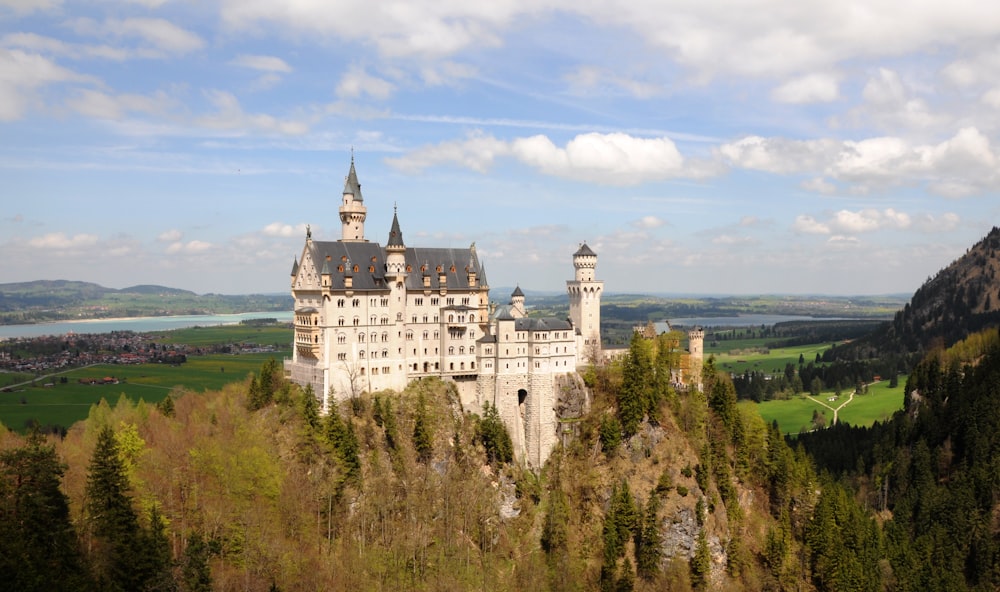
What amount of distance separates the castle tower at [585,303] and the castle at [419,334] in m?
0.30

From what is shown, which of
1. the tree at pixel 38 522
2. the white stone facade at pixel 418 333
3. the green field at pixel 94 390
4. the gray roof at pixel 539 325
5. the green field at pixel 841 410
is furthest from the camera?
the green field at pixel 841 410

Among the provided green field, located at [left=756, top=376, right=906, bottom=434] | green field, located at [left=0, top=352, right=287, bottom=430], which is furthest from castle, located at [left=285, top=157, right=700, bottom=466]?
green field, located at [left=756, top=376, right=906, bottom=434]

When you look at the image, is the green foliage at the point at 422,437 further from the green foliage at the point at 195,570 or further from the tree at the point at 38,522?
the tree at the point at 38,522

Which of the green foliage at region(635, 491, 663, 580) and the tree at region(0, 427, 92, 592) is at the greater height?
the tree at region(0, 427, 92, 592)

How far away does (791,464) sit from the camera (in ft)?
339

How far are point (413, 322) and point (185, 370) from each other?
382 feet

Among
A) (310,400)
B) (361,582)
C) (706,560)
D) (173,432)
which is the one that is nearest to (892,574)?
(706,560)

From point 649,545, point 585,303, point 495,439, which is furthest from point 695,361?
point 495,439

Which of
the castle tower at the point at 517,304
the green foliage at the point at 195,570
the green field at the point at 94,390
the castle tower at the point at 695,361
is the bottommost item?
the green foliage at the point at 195,570

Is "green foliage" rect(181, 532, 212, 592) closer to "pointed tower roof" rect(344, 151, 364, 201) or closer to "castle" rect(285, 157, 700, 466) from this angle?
A: "castle" rect(285, 157, 700, 466)

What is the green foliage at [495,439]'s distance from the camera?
311 feet

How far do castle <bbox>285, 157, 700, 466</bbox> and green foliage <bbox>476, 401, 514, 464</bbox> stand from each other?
5.85ft

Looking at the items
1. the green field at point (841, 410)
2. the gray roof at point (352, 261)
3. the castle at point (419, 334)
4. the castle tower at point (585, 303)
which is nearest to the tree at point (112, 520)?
the castle at point (419, 334)

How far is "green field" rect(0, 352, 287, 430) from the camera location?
13288cm
